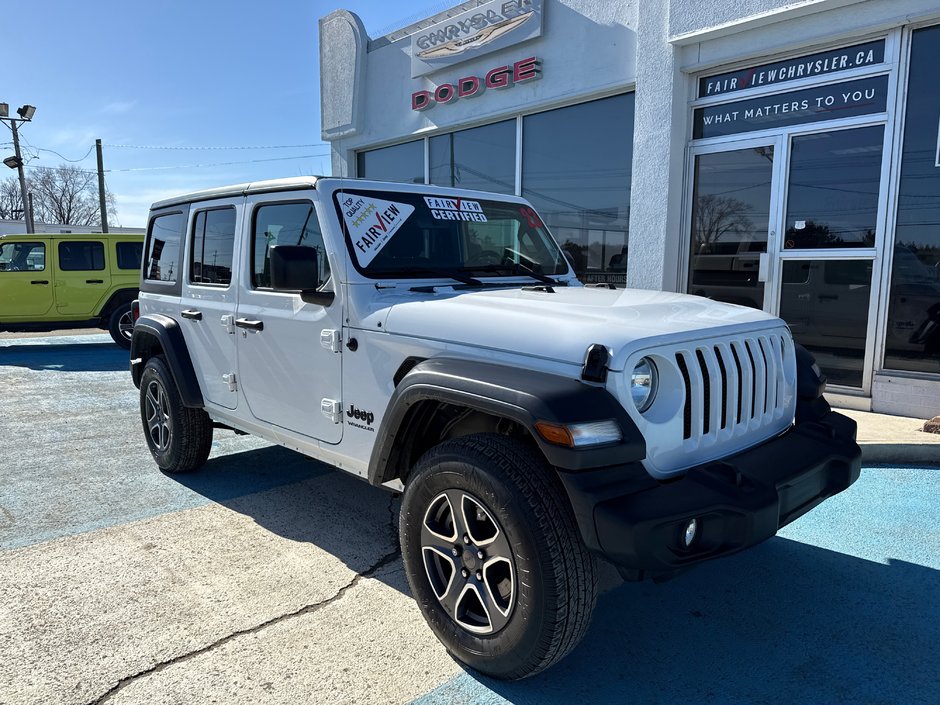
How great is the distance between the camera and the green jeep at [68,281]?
36.3 feet

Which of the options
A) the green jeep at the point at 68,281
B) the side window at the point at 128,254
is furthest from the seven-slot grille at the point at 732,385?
the side window at the point at 128,254

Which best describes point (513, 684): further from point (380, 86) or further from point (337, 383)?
point (380, 86)

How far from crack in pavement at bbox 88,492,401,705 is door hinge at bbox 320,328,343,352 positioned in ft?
3.61

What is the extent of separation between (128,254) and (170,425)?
8.33 meters

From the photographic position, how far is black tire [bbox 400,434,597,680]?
2174 mm

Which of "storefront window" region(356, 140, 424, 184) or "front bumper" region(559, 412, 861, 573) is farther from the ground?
"storefront window" region(356, 140, 424, 184)

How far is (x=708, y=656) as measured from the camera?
2.60 meters

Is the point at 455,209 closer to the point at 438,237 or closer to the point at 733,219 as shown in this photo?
the point at 438,237

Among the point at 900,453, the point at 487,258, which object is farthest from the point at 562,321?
the point at 900,453

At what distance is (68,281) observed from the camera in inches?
443

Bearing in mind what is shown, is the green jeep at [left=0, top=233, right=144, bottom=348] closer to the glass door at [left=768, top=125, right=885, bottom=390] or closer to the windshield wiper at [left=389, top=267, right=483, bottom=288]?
the windshield wiper at [left=389, top=267, right=483, bottom=288]

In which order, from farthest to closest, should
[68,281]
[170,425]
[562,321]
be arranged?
[68,281] < [170,425] < [562,321]

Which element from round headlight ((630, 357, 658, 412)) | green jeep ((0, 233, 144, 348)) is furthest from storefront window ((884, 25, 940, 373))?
green jeep ((0, 233, 144, 348))

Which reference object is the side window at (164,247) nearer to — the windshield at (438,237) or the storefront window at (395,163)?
the windshield at (438,237)
